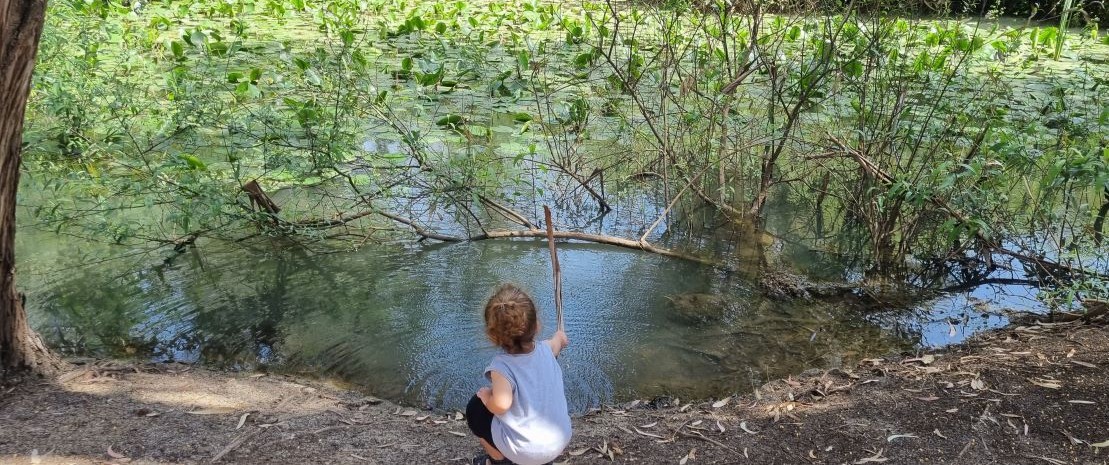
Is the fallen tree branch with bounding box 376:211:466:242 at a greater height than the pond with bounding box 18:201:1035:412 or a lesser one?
greater

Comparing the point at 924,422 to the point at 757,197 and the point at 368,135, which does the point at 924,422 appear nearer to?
the point at 757,197

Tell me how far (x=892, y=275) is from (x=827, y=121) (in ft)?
8.73

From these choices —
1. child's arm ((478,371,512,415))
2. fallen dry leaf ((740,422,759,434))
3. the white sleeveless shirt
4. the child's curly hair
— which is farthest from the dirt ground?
the child's curly hair

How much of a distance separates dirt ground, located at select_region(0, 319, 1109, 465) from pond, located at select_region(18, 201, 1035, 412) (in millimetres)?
449

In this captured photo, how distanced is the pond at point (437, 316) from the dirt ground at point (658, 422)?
1.47ft

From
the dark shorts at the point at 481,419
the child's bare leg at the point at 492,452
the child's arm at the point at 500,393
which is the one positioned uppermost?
the child's arm at the point at 500,393

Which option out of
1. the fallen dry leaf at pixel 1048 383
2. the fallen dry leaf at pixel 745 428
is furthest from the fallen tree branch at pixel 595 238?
the fallen dry leaf at pixel 1048 383

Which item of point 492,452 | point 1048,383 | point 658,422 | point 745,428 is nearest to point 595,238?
point 658,422

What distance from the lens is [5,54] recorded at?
317 cm

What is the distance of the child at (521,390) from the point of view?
268cm

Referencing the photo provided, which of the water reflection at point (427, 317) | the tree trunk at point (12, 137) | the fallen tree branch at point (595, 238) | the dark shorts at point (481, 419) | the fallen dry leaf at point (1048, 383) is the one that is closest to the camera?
the dark shorts at point (481, 419)

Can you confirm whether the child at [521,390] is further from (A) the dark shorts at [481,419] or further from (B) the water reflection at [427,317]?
(B) the water reflection at [427,317]

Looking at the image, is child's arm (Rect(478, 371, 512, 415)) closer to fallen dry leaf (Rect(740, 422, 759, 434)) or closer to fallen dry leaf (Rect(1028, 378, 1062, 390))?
fallen dry leaf (Rect(740, 422, 759, 434))

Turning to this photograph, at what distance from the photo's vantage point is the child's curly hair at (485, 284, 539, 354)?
2655mm
